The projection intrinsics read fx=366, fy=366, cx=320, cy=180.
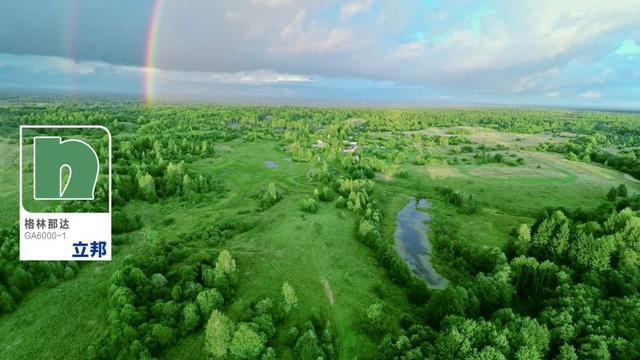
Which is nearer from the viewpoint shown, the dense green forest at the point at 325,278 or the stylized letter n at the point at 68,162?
the stylized letter n at the point at 68,162

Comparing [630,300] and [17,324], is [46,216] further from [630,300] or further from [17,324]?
[630,300]

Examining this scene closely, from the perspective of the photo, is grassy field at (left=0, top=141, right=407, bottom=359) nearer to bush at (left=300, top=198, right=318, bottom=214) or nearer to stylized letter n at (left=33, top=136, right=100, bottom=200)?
bush at (left=300, top=198, right=318, bottom=214)

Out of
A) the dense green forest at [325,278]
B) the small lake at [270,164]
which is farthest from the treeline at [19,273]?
the small lake at [270,164]

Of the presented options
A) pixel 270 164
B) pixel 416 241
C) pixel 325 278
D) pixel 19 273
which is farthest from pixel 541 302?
pixel 270 164

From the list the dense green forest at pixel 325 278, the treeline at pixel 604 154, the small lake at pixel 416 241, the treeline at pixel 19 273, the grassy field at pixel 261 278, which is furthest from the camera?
the treeline at pixel 604 154

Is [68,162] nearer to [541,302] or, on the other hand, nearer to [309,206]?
[309,206]

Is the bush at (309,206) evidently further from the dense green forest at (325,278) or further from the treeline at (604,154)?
the treeline at (604,154)

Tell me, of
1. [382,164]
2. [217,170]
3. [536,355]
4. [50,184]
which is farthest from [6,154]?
[536,355]

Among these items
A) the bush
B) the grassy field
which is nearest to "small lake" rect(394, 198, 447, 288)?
the grassy field
